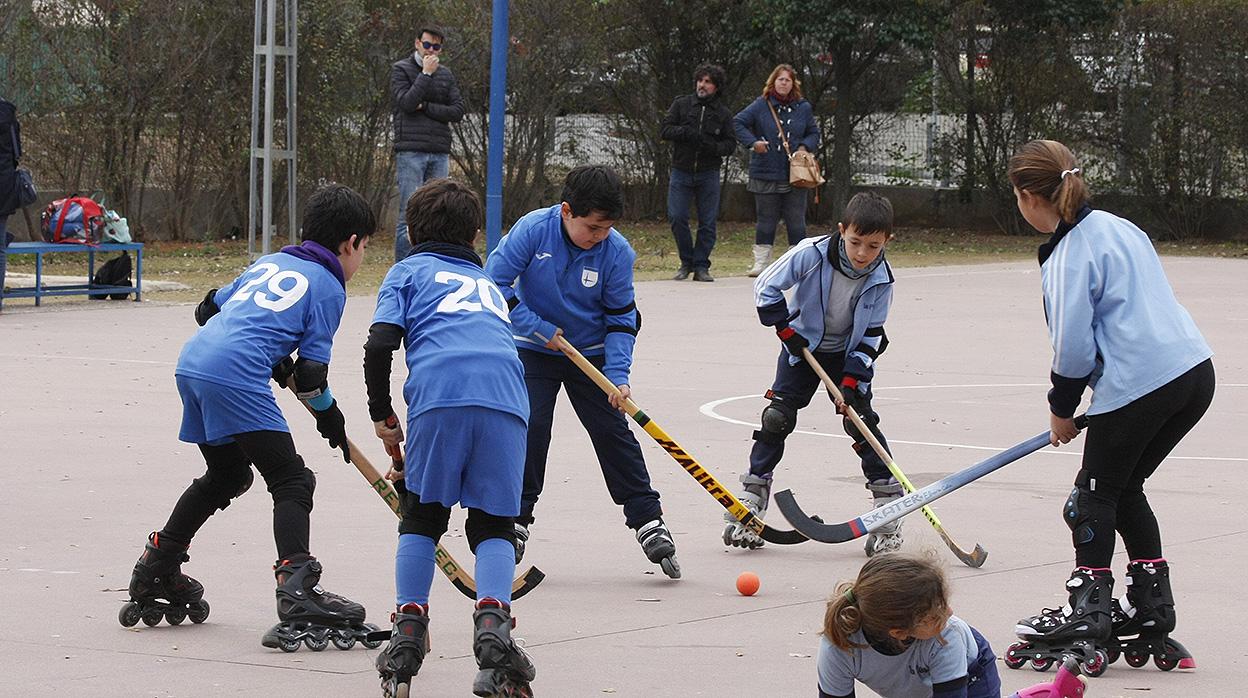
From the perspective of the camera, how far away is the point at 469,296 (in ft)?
15.9

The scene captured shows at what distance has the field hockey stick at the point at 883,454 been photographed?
248 inches

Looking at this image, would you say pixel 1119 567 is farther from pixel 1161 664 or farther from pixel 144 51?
pixel 144 51

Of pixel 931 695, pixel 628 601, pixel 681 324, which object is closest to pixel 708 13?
pixel 681 324

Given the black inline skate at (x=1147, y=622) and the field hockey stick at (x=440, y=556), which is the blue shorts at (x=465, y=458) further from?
the black inline skate at (x=1147, y=622)

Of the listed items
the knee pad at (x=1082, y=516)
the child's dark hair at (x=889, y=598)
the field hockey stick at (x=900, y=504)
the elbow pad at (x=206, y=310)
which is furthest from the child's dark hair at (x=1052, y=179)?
the elbow pad at (x=206, y=310)

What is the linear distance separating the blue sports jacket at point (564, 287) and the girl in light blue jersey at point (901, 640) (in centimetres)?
248

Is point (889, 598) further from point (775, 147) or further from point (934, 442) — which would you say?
point (775, 147)

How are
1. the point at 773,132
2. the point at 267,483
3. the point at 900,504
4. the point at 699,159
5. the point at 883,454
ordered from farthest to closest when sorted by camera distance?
the point at 773,132, the point at 699,159, the point at 883,454, the point at 900,504, the point at 267,483

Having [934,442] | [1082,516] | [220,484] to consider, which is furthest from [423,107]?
[1082,516]

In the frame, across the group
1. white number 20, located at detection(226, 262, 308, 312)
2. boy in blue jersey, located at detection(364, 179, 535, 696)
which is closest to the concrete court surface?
boy in blue jersey, located at detection(364, 179, 535, 696)

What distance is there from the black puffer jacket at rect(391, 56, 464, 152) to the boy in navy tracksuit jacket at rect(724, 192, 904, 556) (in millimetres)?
9339

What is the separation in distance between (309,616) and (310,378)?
67 centimetres

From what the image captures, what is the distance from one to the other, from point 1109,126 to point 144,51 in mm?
12124

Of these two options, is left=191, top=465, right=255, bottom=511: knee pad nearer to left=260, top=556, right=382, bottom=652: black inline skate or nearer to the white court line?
left=260, top=556, right=382, bottom=652: black inline skate
